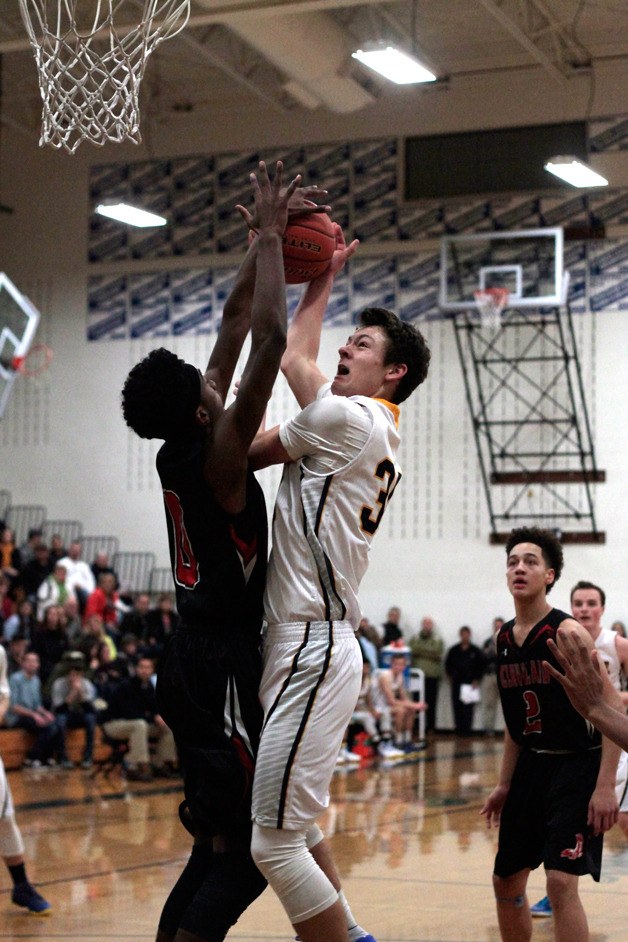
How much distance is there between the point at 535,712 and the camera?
5.40 m

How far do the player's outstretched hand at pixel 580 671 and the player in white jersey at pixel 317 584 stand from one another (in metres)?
0.82

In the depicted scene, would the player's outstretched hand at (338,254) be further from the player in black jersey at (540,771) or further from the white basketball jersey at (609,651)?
the white basketball jersey at (609,651)

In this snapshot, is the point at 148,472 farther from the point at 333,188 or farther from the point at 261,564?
the point at 261,564

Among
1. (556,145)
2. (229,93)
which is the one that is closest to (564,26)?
(556,145)

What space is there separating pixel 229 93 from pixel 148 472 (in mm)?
6379

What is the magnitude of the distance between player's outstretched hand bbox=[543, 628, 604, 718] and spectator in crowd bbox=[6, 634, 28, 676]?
491 inches

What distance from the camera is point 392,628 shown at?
20422 mm

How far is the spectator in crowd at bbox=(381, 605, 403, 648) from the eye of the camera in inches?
798

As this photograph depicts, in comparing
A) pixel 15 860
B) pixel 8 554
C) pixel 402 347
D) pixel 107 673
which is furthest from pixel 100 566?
pixel 402 347

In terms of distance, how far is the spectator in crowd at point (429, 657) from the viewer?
20141 millimetres

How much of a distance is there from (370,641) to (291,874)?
1547cm

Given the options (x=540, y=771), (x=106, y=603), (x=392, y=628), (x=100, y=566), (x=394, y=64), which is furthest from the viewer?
(x=100, y=566)

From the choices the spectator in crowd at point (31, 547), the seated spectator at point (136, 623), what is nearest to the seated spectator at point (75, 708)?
the seated spectator at point (136, 623)

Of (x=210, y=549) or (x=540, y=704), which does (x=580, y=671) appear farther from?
(x=540, y=704)
